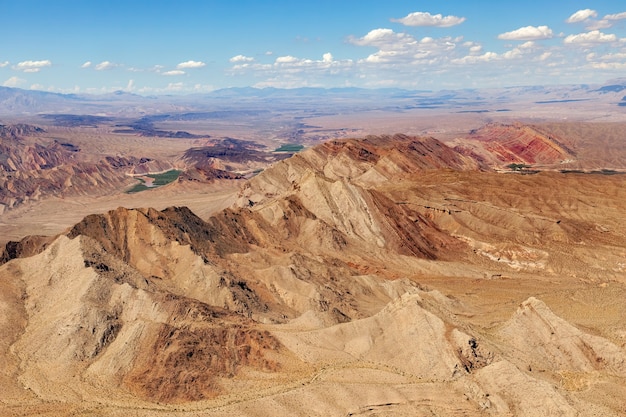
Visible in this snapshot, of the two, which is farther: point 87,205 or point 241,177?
point 241,177

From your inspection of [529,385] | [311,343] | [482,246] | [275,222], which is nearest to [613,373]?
[529,385]

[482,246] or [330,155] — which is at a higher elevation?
[330,155]

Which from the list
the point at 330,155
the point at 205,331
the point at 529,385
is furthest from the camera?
the point at 330,155

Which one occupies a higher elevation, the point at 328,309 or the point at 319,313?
the point at 319,313

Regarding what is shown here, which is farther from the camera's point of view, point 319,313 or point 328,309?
point 328,309

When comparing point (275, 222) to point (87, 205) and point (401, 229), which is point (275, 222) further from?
point (87, 205)

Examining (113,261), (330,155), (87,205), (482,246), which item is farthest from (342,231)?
(87,205)

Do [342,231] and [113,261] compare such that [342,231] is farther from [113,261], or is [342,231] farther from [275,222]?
[113,261]

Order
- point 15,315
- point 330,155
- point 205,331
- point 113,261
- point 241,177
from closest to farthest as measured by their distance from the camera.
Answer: point 205,331, point 15,315, point 113,261, point 330,155, point 241,177
